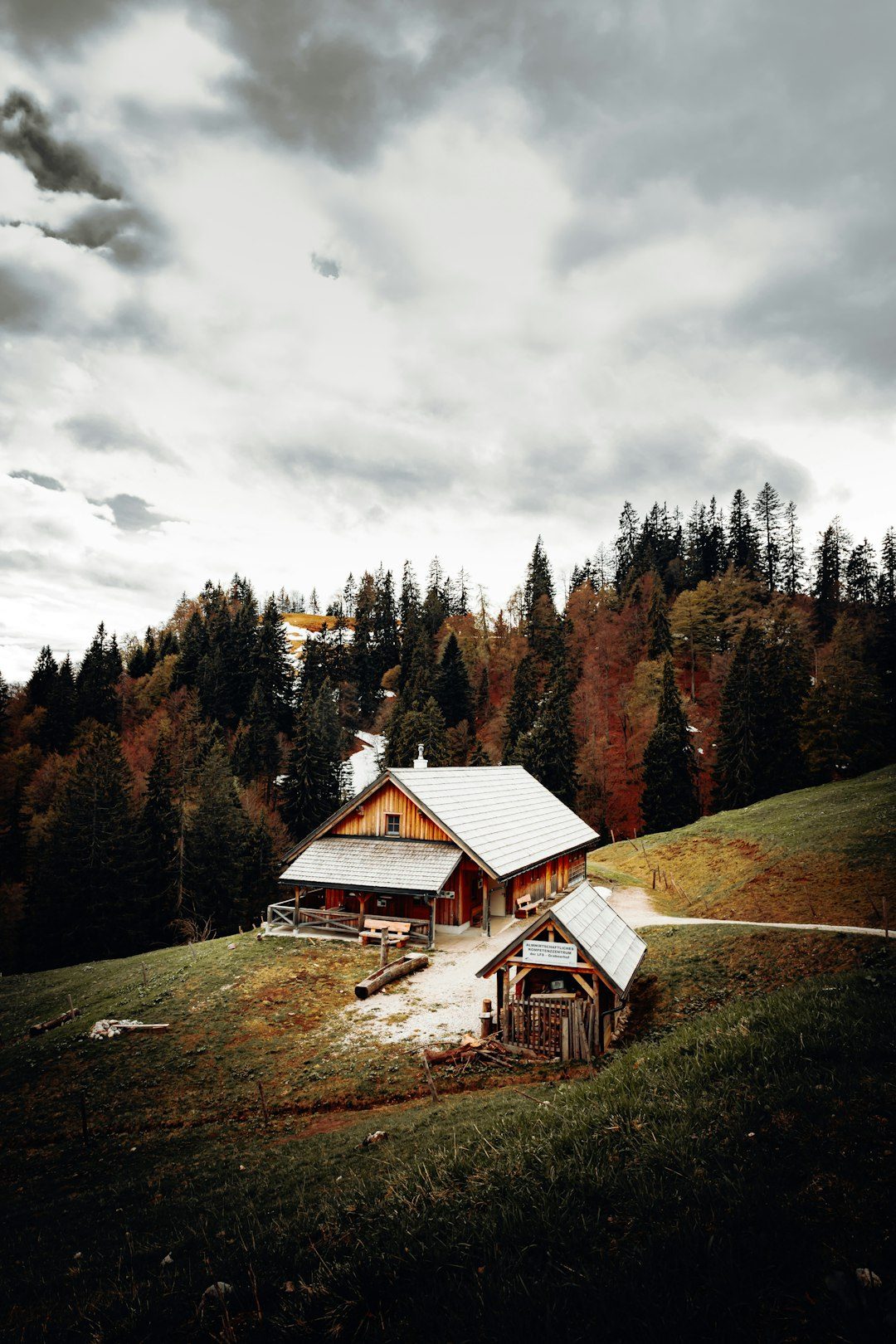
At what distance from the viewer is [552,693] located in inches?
2443

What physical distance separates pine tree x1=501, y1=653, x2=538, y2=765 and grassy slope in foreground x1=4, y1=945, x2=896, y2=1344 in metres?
56.7

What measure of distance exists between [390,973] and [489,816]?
32.9 feet

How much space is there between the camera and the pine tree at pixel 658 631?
237 feet

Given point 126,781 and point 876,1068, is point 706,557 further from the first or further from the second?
point 876,1068

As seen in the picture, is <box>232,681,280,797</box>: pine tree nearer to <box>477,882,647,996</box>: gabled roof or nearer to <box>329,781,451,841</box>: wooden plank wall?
<box>329,781,451,841</box>: wooden plank wall

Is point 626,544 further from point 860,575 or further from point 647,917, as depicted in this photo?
point 647,917

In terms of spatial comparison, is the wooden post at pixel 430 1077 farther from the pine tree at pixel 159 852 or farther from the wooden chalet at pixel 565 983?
the pine tree at pixel 159 852

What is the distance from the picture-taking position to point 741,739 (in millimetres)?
52906

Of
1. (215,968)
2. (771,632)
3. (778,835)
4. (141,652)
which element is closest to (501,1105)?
(215,968)

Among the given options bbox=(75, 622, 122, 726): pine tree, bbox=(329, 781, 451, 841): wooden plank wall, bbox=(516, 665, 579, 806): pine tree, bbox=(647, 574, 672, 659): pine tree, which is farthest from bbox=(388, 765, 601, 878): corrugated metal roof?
bbox=(75, 622, 122, 726): pine tree

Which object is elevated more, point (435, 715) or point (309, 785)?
point (435, 715)


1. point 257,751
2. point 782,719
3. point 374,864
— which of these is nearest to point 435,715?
point 257,751

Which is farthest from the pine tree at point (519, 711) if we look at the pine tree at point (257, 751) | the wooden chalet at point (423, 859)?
the wooden chalet at point (423, 859)

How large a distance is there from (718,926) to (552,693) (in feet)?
138
